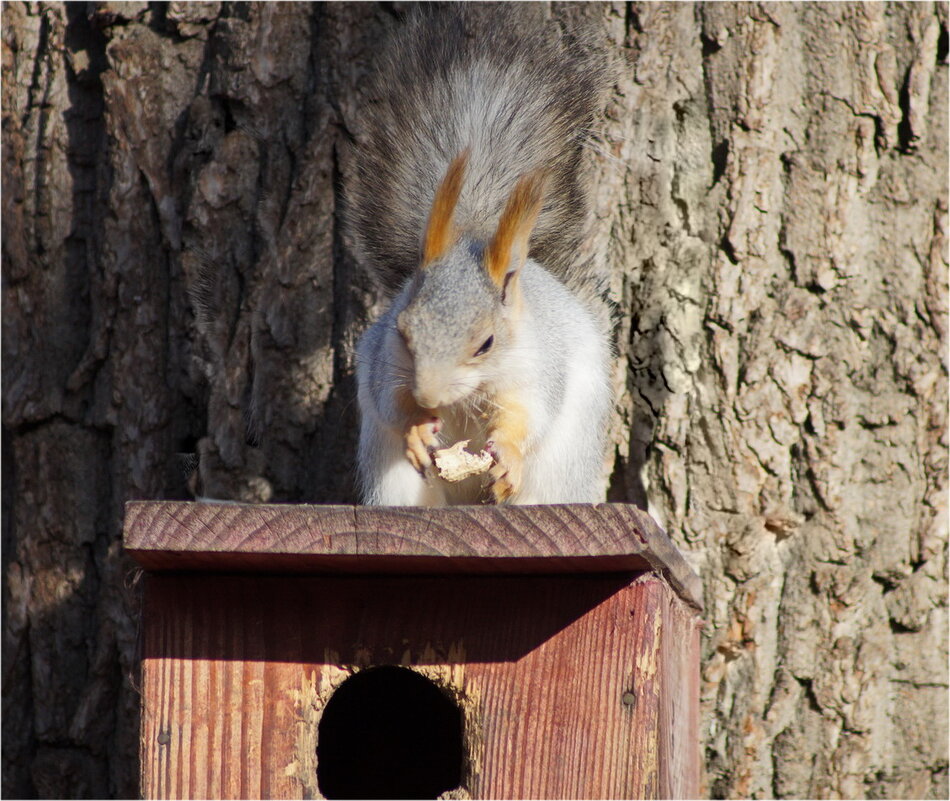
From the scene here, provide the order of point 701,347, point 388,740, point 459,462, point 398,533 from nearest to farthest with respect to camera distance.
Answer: point 398,533, point 459,462, point 388,740, point 701,347

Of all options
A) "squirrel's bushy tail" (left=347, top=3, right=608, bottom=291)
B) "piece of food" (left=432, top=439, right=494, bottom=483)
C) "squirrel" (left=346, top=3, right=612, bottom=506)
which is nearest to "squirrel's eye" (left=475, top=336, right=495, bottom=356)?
"squirrel" (left=346, top=3, right=612, bottom=506)

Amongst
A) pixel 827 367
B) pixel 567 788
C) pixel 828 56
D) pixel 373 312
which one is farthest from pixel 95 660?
pixel 828 56

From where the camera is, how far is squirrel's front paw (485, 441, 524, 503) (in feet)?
4.47

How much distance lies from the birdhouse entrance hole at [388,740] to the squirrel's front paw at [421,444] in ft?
1.06

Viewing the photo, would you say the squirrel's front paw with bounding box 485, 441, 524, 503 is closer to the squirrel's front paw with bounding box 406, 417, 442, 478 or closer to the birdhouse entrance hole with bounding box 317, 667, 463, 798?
the squirrel's front paw with bounding box 406, 417, 442, 478

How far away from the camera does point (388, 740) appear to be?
60.4 inches

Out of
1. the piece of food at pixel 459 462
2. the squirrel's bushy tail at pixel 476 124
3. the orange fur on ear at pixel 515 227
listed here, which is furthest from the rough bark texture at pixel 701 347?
Result: the piece of food at pixel 459 462

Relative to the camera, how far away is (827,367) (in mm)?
1685

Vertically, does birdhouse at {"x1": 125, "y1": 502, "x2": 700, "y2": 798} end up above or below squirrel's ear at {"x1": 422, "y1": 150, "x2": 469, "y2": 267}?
below

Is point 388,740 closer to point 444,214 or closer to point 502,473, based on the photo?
point 502,473

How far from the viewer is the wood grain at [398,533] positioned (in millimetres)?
961

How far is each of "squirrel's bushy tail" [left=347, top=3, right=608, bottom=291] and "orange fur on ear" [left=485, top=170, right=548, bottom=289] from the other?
212mm

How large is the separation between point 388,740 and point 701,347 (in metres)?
0.73

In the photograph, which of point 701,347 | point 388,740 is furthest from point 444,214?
point 388,740
